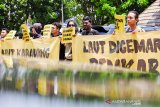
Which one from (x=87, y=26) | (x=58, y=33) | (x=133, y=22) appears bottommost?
(x=58, y=33)

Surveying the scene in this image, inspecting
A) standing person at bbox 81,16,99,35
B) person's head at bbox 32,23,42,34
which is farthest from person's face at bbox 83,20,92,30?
person's head at bbox 32,23,42,34

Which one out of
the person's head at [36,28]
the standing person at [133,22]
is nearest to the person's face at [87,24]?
the standing person at [133,22]

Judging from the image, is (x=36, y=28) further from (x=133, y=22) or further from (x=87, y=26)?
(x=133, y=22)

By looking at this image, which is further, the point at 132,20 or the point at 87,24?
the point at 87,24

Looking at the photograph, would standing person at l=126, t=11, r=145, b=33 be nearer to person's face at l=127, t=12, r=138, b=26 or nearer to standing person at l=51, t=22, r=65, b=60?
person's face at l=127, t=12, r=138, b=26

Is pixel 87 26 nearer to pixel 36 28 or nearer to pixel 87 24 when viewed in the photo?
pixel 87 24

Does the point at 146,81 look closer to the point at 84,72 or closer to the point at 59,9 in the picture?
the point at 84,72

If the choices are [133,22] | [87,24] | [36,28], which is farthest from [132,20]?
[36,28]

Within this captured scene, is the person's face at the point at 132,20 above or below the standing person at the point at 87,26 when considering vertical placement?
above

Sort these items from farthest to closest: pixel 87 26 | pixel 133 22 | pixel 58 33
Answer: pixel 58 33 < pixel 87 26 < pixel 133 22

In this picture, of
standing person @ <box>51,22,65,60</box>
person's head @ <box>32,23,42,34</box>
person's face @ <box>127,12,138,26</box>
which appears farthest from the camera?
person's head @ <box>32,23,42,34</box>

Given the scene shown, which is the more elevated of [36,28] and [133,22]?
[133,22]

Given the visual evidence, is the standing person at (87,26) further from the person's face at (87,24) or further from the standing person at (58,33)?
the standing person at (58,33)

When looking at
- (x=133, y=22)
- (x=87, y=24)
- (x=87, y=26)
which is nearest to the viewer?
(x=133, y=22)
